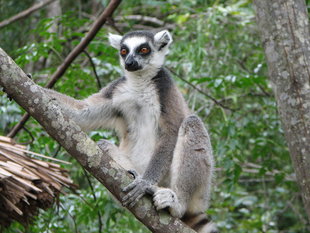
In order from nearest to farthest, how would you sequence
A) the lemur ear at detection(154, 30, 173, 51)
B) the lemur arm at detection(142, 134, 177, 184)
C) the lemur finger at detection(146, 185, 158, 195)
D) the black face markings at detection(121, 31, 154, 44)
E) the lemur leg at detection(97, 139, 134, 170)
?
the lemur finger at detection(146, 185, 158, 195) → the lemur arm at detection(142, 134, 177, 184) → the lemur leg at detection(97, 139, 134, 170) → the black face markings at detection(121, 31, 154, 44) → the lemur ear at detection(154, 30, 173, 51)

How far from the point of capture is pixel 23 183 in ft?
13.2

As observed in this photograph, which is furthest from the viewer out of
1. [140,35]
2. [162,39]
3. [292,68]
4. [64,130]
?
[162,39]

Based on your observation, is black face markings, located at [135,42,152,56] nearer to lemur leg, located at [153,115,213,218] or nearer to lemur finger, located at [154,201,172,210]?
lemur leg, located at [153,115,213,218]

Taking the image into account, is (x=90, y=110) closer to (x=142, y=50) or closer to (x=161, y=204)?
(x=142, y=50)

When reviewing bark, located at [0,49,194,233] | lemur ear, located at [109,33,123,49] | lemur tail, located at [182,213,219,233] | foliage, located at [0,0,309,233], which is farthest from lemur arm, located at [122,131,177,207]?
lemur ear, located at [109,33,123,49]

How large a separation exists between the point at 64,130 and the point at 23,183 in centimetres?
128

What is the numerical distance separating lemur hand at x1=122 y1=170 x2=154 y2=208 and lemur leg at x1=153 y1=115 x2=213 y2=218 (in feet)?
0.77

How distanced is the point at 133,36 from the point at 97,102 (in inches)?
31.7

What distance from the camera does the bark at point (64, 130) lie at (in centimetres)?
294

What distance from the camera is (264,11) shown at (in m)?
4.09

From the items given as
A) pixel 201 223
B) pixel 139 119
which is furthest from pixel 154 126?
pixel 201 223

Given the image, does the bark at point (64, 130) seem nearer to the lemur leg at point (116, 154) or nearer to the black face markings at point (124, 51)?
the lemur leg at point (116, 154)

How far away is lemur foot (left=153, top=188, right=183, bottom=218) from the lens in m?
3.41

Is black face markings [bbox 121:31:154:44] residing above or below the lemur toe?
above
